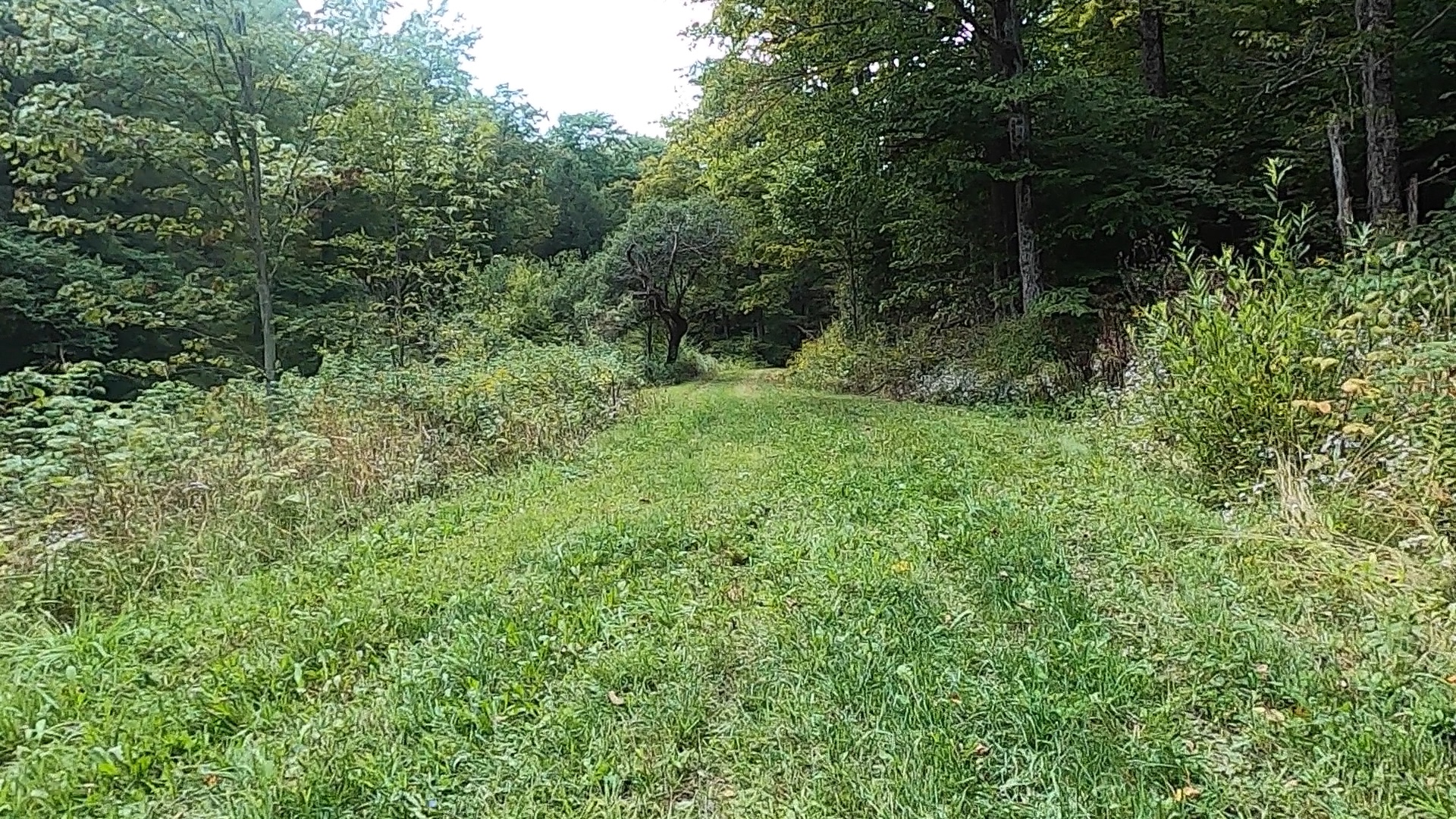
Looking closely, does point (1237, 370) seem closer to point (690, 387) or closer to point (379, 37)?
point (379, 37)

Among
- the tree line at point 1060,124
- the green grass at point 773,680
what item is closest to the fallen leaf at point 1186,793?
the green grass at point 773,680

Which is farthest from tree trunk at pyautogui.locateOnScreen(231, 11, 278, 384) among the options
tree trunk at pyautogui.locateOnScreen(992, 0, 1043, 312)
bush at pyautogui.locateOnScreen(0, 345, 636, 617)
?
tree trunk at pyautogui.locateOnScreen(992, 0, 1043, 312)

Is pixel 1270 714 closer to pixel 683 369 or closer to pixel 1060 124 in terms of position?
pixel 1060 124

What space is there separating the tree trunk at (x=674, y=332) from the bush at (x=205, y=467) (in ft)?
34.2

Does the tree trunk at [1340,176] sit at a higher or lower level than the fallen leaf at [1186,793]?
higher

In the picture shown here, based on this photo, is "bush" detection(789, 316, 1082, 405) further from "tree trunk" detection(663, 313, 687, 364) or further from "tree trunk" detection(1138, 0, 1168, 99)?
"tree trunk" detection(1138, 0, 1168, 99)

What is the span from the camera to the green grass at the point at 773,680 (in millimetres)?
1732

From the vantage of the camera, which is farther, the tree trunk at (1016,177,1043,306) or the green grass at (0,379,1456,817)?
the tree trunk at (1016,177,1043,306)

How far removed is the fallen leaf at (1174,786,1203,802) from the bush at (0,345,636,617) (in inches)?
153

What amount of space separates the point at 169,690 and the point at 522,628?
1081 millimetres

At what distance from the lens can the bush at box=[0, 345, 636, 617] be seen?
345 cm

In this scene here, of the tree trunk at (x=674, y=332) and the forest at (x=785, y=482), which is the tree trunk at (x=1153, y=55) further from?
the tree trunk at (x=674, y=332)

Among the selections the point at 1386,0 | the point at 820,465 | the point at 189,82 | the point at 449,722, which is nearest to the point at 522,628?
the point at 449,722

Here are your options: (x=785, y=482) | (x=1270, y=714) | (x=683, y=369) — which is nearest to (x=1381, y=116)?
(x=785, y=482)
